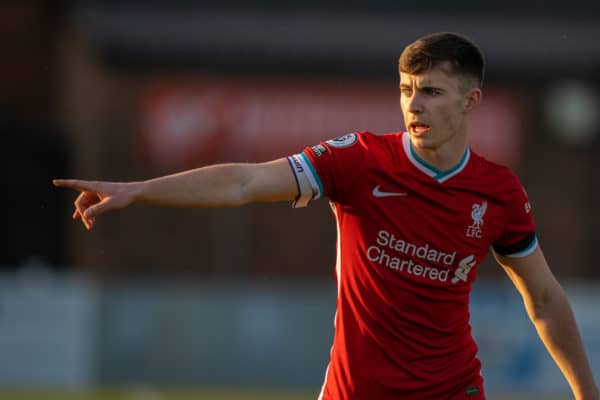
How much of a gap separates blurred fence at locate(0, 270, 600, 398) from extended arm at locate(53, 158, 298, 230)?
413 inches

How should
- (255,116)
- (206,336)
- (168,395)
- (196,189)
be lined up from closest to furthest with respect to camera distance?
(196,189), (168,395), (206,336), (255,116)

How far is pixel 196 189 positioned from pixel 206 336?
424 inches

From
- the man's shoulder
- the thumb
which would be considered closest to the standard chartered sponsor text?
the man's shoulder

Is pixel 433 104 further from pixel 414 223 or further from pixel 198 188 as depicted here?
pixel 198 188

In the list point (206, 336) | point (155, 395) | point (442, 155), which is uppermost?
point (442, 155)

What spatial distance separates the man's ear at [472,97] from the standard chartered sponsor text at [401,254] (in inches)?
24.6

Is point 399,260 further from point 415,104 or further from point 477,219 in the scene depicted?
point 415,104

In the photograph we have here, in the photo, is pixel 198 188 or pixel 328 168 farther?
pixel 328 168

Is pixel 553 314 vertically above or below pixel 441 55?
below

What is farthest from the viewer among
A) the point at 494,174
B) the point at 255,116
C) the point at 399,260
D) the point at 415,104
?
the point at 255,116

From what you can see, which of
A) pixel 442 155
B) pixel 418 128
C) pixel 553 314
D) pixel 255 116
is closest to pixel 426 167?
pixel 442 155

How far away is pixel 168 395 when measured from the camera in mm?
14414

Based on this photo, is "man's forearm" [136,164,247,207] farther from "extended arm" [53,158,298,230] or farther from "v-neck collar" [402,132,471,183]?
"v-neck collar" [402,132,471,183]

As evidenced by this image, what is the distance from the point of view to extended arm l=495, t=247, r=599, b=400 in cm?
570
